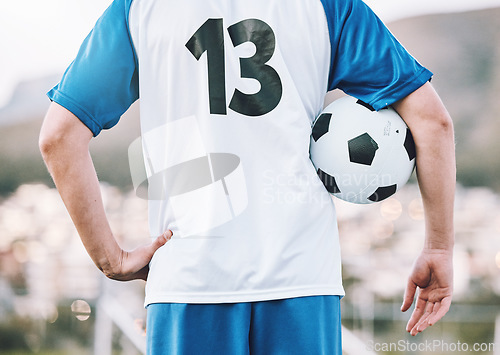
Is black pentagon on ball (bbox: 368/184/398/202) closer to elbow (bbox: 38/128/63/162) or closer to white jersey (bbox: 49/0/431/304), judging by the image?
white jersey (bbox: 49/0/431/304)

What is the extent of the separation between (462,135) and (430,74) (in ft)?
25.5

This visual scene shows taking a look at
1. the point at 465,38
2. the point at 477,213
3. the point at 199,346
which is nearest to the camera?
the point at 199,346

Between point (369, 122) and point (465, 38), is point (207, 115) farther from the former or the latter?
point (465, 38)

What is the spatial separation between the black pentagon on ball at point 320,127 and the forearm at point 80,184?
40 cm

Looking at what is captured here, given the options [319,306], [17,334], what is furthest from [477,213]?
[319,306]

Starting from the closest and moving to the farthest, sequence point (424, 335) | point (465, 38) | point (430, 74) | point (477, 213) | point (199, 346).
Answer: point (199, 346) < point (430, 74) < point (424, 335) < point (477, 213) < point (465, 38)

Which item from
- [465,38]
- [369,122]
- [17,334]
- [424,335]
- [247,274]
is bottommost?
[17,334]

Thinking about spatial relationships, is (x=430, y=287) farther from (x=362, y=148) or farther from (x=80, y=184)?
(x=80, y=184)

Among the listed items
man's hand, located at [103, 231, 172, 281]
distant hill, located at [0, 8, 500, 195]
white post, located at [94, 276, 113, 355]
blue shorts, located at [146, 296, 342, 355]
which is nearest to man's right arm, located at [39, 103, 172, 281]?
man's hand, located at [103, 231, 172, 281]

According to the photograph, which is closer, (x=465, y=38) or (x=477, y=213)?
(x=477, y=213)

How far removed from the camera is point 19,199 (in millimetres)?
7945

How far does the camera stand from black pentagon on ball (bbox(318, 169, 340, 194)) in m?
1.01

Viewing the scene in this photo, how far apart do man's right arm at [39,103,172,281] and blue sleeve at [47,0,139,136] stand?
0.07 feet

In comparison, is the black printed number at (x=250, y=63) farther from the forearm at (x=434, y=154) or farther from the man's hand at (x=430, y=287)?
the man's hand at (x=430, y=287)
